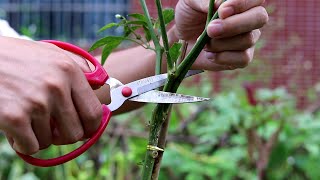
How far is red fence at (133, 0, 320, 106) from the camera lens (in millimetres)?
5484

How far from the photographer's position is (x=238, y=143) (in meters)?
2.38

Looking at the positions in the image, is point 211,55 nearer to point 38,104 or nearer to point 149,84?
point 149,84

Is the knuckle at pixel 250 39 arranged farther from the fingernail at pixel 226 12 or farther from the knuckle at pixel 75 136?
the knuckle at pixel 75 136

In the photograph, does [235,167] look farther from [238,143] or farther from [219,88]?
[219,88]

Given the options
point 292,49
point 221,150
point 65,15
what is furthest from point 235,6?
point 65,15

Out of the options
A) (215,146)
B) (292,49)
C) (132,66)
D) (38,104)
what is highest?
(38,104)

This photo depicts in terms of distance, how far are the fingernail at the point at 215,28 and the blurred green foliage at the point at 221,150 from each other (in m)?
1.44

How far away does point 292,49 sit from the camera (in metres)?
5.68

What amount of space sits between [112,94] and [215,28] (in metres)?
0.19

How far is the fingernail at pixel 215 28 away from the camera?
0.83 metres

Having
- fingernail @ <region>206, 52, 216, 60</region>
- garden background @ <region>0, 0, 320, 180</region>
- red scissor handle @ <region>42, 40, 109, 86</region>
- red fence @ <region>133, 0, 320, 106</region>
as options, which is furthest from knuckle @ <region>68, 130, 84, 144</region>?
red fence @ <region>133, 0, 320, 106</region>

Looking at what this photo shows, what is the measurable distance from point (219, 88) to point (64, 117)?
4.45m

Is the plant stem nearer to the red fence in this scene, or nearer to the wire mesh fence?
the red fence

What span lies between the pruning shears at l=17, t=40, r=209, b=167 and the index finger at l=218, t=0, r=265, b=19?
10 cm
